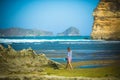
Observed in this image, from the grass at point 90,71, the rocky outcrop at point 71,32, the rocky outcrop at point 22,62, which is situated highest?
the rocky outcrop at point 71,32

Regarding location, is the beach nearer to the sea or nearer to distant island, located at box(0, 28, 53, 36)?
the sea

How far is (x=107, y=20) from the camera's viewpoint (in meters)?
8.67

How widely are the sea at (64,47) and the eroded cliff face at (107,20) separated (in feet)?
0.87

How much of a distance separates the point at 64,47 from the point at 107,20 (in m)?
1.59

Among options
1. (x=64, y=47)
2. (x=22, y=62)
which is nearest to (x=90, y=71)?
(x=64, y=47)

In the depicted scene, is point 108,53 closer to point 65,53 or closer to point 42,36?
point 65,53

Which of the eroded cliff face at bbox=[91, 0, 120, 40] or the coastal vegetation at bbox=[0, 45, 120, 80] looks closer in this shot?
the coastal vegetation at bbox=[0, 45, 120, 80]

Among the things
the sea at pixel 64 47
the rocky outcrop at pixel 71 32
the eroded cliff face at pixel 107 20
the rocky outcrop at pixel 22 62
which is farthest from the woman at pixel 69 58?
the eroded cliff face at pixel 107 20

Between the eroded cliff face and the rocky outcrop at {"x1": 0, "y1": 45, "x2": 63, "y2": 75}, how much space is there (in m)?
1.61

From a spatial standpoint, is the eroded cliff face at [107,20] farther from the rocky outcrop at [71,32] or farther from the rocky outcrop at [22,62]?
the rocky outcrop at [22,62]

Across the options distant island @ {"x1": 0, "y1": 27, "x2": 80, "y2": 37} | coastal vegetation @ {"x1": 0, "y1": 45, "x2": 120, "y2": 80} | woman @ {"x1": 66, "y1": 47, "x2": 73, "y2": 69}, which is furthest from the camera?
distant island @ {"x1": 0, "y1": 27, "x2": 80, "y2": 37}

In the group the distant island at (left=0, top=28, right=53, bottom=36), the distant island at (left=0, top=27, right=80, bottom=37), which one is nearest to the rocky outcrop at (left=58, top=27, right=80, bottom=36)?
the distant island at (left=0, top=27, right=80, bottom=37)

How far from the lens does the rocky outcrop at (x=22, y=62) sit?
8062 mm

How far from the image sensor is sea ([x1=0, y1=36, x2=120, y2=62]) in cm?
820
